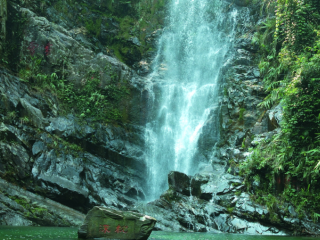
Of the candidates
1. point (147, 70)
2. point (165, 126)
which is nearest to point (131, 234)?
point (165, 126)

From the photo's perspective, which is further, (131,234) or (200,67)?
(200,67)

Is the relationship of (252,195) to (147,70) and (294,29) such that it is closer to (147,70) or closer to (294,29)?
(294,29)

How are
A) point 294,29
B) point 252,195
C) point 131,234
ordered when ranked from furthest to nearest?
point 294,29, point 252,195, point 131,234

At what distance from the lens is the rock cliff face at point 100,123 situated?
1228 centimetres

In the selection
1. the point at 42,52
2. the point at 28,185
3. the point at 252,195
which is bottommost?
the point at 28,185

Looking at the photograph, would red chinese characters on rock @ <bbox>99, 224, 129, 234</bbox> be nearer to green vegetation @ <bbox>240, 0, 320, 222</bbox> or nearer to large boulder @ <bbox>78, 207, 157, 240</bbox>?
large boulder @ <bbox>78, 207, 157, 240</bbox>

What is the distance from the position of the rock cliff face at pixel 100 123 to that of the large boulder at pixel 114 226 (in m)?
4.67

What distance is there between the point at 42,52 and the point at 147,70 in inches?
326

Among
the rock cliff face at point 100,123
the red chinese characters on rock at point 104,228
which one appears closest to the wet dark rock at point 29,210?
the rock cliff face at point 100,123

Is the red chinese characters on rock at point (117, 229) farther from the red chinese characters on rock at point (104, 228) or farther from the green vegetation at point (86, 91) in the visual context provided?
the green vegetation at point (86, 91)

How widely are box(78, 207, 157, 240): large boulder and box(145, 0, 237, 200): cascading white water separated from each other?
33.1 ft

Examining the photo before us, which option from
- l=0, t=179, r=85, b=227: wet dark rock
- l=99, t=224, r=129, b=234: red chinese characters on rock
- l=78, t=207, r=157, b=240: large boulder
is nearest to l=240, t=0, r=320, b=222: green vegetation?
l=78, t=207, r=157, b=240: large boulder

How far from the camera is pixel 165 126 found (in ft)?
66.6

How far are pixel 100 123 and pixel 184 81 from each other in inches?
322
